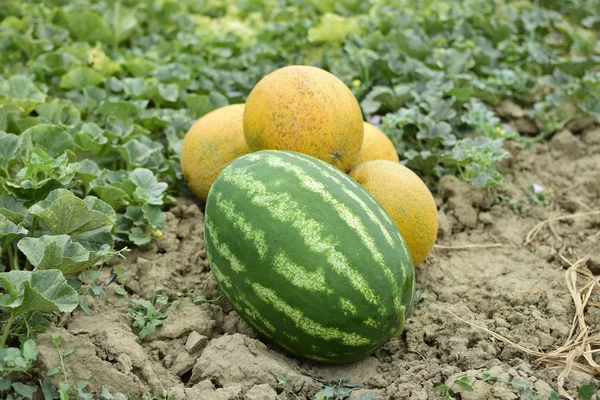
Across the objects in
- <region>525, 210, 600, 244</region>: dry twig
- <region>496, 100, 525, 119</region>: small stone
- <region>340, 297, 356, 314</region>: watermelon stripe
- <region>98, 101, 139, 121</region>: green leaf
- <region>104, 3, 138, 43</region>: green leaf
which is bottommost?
<region>496, 100, 525, 119</region>: small stone

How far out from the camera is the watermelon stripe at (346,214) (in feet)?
7.64

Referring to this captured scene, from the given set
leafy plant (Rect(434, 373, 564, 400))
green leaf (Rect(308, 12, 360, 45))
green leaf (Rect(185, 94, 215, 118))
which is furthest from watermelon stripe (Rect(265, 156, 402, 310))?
green leaf (Rect(308, 12, 360, 45))

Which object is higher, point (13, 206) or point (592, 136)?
point (13, 206)

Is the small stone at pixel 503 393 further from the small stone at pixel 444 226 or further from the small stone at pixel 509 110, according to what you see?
the small stone at pixel 509 110

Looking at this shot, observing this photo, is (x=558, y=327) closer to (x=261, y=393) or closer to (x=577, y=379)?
(x=577, y=379)

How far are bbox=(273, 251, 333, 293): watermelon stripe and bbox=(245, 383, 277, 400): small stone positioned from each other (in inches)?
→ 14.3

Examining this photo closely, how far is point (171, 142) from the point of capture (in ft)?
12.3

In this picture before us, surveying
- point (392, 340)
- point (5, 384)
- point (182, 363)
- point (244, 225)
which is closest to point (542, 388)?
point (392, 340)

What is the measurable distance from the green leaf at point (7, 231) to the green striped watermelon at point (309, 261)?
663mm

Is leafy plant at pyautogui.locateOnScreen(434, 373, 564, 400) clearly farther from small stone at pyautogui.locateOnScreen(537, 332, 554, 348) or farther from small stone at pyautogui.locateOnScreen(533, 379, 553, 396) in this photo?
small stone at pyautogui.locateOnScreen(537, 332, 554, 348)

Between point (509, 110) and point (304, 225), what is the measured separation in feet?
9.22

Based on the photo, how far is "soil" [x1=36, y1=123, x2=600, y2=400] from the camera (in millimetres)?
2256

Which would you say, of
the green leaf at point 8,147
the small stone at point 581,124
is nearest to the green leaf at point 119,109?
the green leaf at point 8,147

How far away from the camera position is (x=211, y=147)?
10.9 feet
